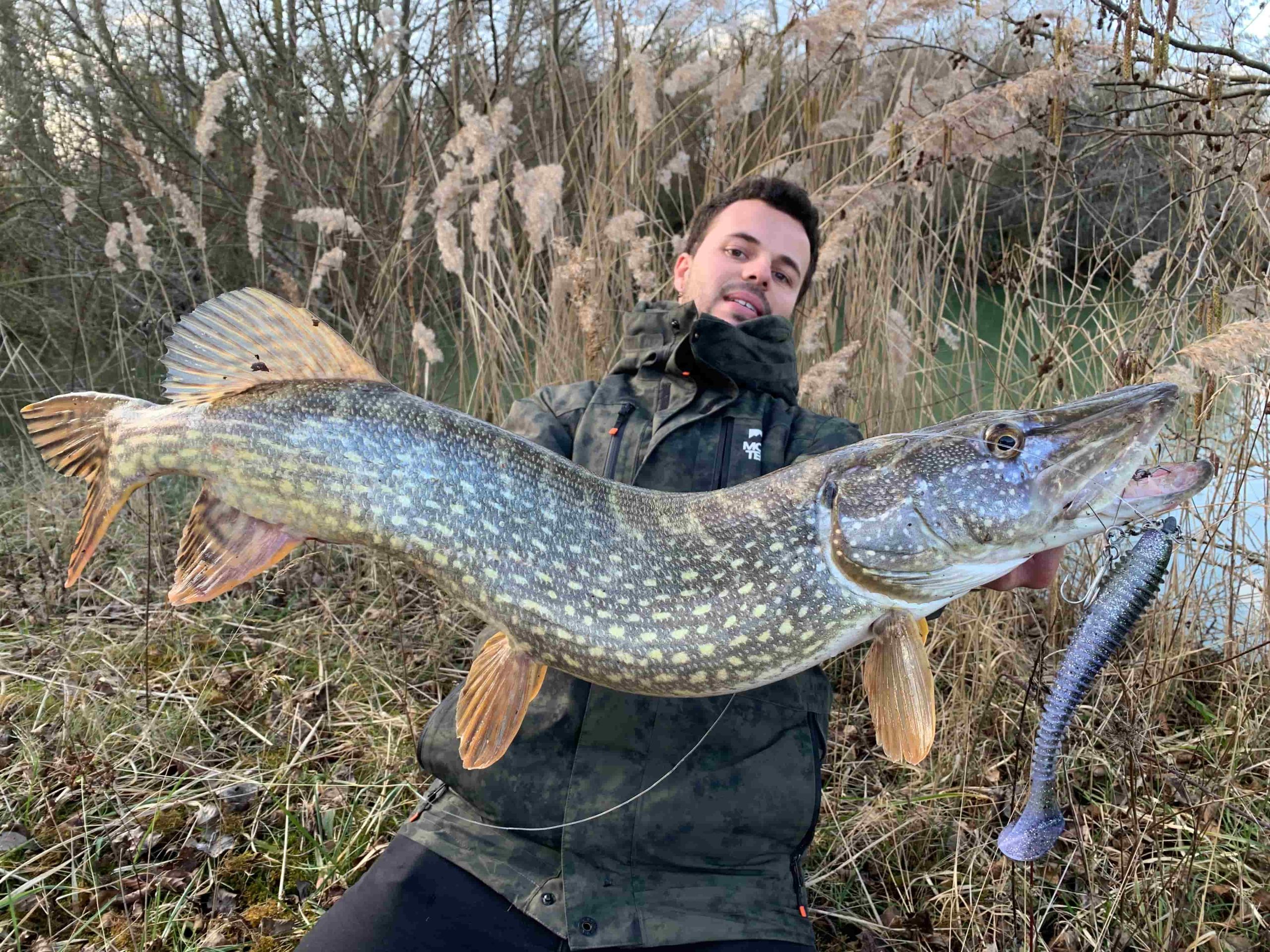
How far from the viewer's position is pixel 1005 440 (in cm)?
121

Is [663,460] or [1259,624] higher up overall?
[663,460]

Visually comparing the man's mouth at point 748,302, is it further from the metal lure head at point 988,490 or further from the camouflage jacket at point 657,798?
the metal lure head at point 988,490

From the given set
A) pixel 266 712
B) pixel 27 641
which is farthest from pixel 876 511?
pixel 27 641

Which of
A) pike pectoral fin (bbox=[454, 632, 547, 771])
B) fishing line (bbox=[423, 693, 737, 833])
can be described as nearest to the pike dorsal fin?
pike pectoral fin (bbox=[454, 632, 547, 771])

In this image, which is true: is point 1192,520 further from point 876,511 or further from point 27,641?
point 27,641

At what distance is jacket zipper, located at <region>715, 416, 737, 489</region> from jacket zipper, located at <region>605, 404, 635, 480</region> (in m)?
0.21

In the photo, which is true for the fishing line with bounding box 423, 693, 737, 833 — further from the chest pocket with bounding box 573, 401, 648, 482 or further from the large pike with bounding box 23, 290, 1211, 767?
the chest pocket with bounding box 573, 401, 648, 482

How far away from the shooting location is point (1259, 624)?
2.20 m

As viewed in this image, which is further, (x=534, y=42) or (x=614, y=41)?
(x=534, y=42)

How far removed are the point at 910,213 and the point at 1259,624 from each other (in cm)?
180

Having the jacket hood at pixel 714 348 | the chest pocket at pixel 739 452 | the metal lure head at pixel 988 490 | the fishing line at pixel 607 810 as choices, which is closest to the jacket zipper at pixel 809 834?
the fishing line at pixel 607 810

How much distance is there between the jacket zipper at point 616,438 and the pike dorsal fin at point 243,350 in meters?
0.52

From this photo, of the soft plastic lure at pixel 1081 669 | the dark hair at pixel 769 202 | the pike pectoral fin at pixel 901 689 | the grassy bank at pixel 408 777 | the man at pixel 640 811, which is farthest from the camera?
the dark hair at pixel 769 202

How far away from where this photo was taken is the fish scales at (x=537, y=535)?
128 centimetres
